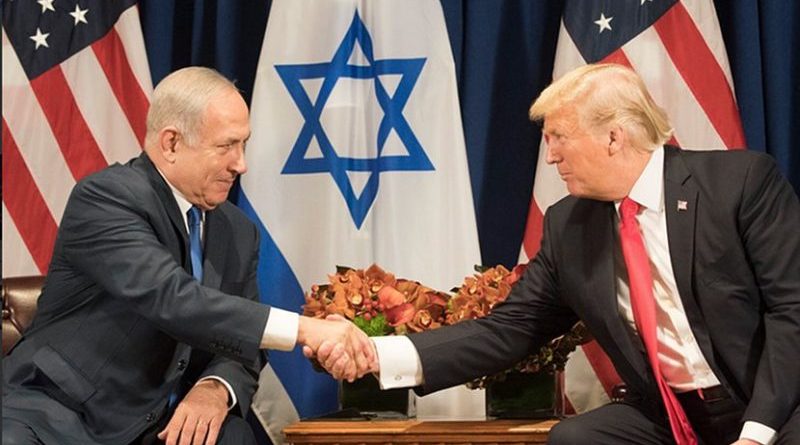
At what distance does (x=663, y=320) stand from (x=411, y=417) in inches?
34.8

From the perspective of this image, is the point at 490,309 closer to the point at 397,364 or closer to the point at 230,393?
the point at 397,364

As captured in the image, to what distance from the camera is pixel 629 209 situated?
271cm

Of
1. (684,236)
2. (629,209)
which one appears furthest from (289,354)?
(684,236)

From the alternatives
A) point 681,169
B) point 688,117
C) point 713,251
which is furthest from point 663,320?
point 688,117

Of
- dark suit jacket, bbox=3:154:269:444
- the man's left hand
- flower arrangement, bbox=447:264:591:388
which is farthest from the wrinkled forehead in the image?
the man's left hand

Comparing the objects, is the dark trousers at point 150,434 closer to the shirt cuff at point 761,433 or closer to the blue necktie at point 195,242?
the blue necktie at point 195,242

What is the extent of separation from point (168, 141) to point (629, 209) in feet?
4.13

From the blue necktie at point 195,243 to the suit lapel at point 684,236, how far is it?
129cm

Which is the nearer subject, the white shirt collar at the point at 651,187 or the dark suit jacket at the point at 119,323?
the dark suit jacket at the point at 119,323

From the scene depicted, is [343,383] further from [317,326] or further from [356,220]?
[356,220]

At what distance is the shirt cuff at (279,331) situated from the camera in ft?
8.67

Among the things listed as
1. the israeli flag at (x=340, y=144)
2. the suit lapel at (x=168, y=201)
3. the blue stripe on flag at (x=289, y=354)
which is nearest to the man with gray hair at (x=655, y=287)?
the suit lapel at (x=168, y=201)

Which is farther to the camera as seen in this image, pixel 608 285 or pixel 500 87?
pixel 500 87

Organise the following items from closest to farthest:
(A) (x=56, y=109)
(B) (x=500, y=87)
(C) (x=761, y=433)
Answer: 1. (C) (x=761, y=433)
2. (A) (x=56, y=109)
3. (B) (x=500, y=87)
